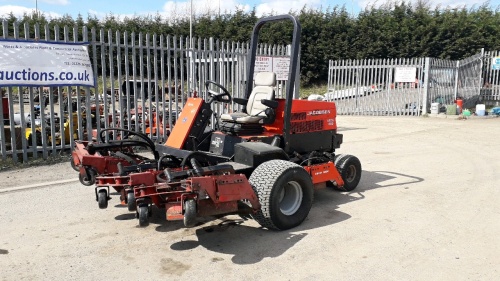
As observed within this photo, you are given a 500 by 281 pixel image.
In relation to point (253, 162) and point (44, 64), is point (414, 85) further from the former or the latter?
point (253, 162)

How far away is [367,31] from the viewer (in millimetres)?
28844

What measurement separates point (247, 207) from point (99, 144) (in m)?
2.06

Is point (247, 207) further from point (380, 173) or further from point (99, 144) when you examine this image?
point (380, 173)

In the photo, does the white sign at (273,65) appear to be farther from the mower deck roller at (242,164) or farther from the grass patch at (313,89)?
the grass patch at (313,89)

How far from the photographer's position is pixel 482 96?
20.2 m

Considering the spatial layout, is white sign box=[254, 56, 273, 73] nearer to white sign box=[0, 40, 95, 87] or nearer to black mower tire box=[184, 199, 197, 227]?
white sign box=[0, 40, 95, 87]

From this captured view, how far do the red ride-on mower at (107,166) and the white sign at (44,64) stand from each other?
9.61ft

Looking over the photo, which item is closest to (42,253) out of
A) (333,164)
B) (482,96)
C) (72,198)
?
(72,198)

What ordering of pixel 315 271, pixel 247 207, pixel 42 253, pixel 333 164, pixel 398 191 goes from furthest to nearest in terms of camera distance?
1. pixel 398 191
2. pixel 333 164
3. pixel 247 207
4. pixel 42 253
5. pixel 315 271

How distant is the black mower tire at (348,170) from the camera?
5.93 meters

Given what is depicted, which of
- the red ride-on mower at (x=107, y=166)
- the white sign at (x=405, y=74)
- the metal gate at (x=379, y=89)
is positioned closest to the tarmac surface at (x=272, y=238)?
the red ride-on mower at (x=107, y=166)

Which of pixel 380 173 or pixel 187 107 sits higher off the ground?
pixel 187 107

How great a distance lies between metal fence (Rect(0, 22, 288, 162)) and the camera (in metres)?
7.48

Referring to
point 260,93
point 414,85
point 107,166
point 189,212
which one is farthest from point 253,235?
point 414,85
